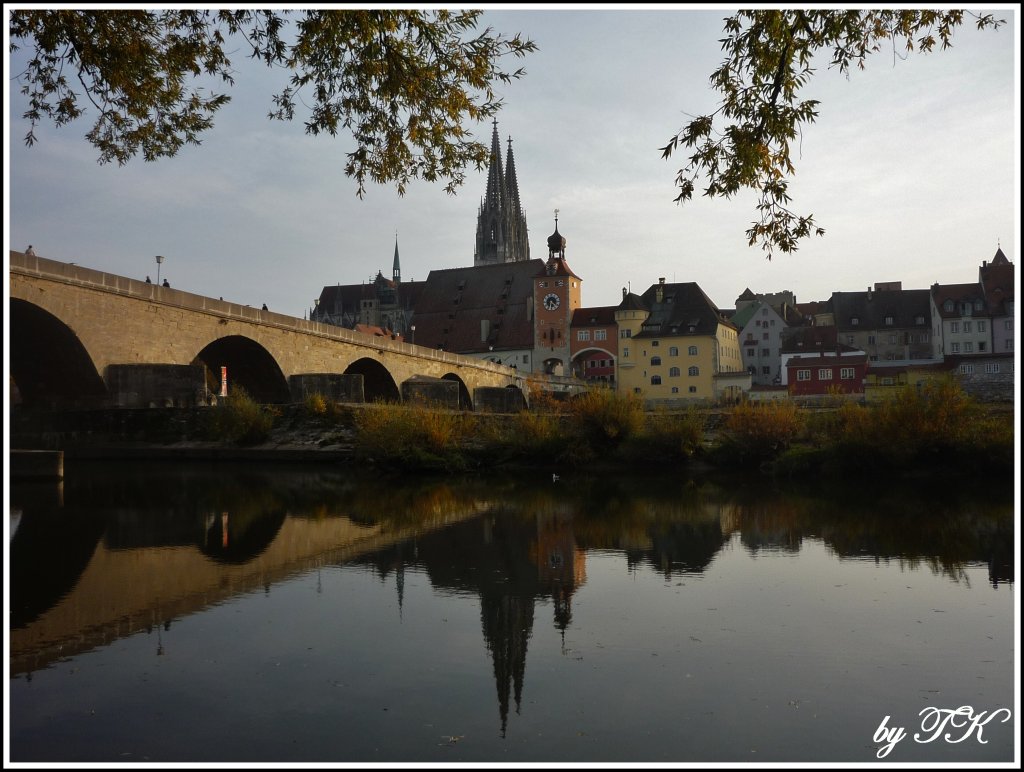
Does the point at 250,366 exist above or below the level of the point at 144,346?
below

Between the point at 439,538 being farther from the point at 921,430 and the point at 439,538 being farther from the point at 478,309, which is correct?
the point at 478,309

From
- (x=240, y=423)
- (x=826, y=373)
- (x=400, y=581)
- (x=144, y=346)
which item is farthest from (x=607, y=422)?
(x=826, y=373)

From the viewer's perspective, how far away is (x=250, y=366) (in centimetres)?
3656

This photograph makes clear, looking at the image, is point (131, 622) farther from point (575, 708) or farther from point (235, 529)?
point (235, 529)

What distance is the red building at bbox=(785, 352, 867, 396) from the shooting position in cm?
7300

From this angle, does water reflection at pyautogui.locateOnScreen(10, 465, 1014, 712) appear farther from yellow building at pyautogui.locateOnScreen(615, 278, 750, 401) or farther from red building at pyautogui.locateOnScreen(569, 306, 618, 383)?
red building at pyautogui.locateOnScreen(569, 306, 618, 383)

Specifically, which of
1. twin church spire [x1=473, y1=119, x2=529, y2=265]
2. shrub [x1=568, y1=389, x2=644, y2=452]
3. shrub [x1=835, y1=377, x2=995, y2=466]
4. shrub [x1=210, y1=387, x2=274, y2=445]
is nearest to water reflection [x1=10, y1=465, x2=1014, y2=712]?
shrub [x1=835, y1=377, x2=995, y2=466]

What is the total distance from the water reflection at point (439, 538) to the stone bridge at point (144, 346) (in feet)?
31.1

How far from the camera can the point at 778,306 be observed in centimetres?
10506

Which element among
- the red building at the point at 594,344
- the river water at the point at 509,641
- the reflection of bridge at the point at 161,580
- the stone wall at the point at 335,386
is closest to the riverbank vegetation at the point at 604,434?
the stone wall at the point at 335,386

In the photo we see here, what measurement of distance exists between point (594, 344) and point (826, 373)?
24.1 metres

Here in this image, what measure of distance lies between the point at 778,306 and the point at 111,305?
89.2 metres

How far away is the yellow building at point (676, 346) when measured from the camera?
83.3 metres

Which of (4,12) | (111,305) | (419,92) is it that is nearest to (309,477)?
(111,305)
